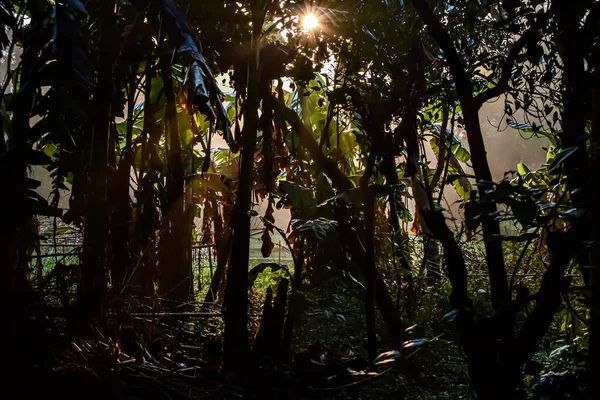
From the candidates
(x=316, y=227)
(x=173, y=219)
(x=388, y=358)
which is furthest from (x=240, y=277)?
(x=173, y=219)

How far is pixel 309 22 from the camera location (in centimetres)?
239

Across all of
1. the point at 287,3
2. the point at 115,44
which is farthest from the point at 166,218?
the point at 287,3

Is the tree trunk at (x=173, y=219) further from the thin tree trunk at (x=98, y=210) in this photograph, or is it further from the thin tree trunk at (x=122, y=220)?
the thin tree trunk at (x=98, y=210)

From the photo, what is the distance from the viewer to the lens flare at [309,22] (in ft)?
7.63

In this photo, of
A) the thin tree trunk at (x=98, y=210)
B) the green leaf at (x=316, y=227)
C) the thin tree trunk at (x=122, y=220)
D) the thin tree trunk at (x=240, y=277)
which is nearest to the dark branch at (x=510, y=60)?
the green leaf at (x=316, y=227)

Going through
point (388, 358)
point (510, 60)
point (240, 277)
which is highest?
point (510, 60)

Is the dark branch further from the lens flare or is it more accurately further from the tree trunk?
the tree trunk

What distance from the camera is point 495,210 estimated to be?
1183 mm

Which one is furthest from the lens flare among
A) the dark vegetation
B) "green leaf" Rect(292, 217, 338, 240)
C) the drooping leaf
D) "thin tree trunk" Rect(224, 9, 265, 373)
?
the drooping leaf

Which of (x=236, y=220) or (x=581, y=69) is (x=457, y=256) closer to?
(x=581, y=69)

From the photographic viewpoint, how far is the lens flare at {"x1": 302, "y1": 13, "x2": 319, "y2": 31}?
7.63 feet

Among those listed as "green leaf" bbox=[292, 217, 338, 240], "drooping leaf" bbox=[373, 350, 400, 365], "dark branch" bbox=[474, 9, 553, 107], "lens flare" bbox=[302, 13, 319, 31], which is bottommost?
"drooping leaf" bbox=[373, 350, 400, 365]

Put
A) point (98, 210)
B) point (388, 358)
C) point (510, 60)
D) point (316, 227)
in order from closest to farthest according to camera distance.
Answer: point (388, 358)
point (510, 60)
point (316, 227)
point (98, 210)

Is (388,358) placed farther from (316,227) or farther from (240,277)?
(240,277)
